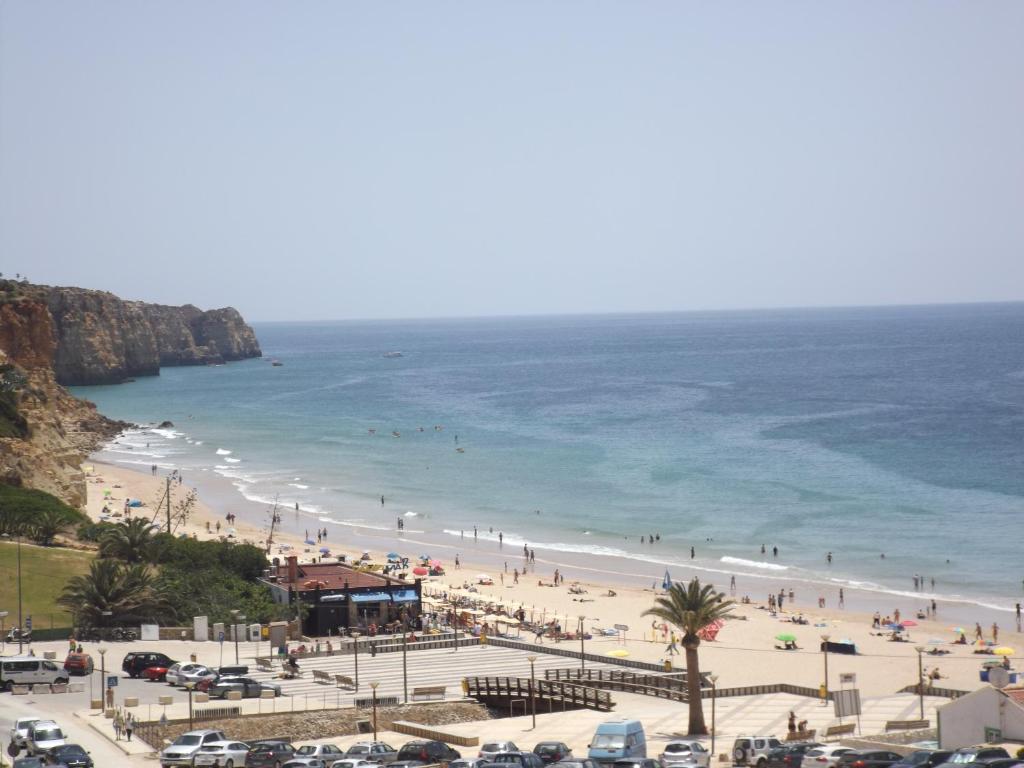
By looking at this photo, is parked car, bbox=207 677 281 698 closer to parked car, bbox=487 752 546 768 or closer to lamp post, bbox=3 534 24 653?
lamp post, bbox=3 534 24 653

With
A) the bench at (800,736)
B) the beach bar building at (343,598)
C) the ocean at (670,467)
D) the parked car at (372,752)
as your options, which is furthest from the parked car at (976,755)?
the ocean at (670,467)

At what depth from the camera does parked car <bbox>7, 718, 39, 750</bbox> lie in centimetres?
2508

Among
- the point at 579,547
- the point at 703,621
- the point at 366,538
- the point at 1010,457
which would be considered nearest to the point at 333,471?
the point at 366,538

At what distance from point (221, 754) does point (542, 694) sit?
11120 mm

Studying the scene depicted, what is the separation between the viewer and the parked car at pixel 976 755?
834 inches

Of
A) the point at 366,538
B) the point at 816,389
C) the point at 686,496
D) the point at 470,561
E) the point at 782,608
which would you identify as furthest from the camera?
the point at 816,389

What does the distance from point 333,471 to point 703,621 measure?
70.2m

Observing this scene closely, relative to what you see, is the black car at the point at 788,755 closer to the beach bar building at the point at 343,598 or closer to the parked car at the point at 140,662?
the parked car at the point at 140,662

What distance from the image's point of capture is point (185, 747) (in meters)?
24.9

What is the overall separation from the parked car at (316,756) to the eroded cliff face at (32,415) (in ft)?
122

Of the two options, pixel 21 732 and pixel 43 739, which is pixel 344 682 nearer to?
pixel 21 732

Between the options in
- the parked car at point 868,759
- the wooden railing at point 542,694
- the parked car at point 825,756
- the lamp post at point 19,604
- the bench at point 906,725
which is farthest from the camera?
the lamp post at point 19,604

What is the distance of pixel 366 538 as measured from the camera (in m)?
74.1

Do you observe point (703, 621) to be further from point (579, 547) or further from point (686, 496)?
point (686, 496)
